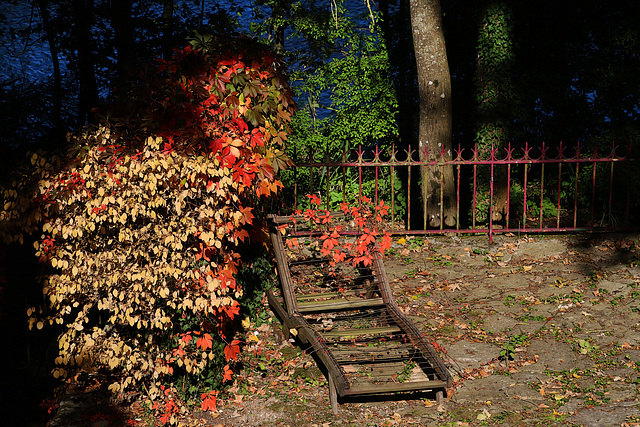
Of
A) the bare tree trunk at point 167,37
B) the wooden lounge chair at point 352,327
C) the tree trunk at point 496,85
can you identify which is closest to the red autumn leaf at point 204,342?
the wooden lounge chair at point 352,327

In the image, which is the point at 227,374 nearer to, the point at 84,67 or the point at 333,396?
the point at 333,396

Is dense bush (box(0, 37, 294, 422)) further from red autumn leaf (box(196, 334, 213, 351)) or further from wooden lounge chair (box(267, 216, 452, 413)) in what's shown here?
wooden lounge chair (box(267, 216, 452, 413))

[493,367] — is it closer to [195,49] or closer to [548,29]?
[195,49]

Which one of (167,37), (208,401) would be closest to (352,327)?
(208,401)

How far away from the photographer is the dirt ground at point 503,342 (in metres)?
5.13

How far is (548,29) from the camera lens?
1038 cm

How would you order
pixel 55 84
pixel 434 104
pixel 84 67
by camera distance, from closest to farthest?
1. pixel 84 67
2. pixel 55 84
3. pixel 434 104

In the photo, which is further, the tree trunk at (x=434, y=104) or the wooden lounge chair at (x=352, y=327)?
the tree trunk at (x=434, y=104)

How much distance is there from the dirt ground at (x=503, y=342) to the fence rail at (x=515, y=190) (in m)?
0.50

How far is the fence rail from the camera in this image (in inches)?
335

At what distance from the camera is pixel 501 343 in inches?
245

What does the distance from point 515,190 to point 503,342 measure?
4.77 m

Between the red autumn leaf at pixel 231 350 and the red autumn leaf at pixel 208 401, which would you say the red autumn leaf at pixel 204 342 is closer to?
the red autumn leaf at pixel 231 350

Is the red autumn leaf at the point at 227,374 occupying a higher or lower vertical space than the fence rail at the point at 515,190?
lower
